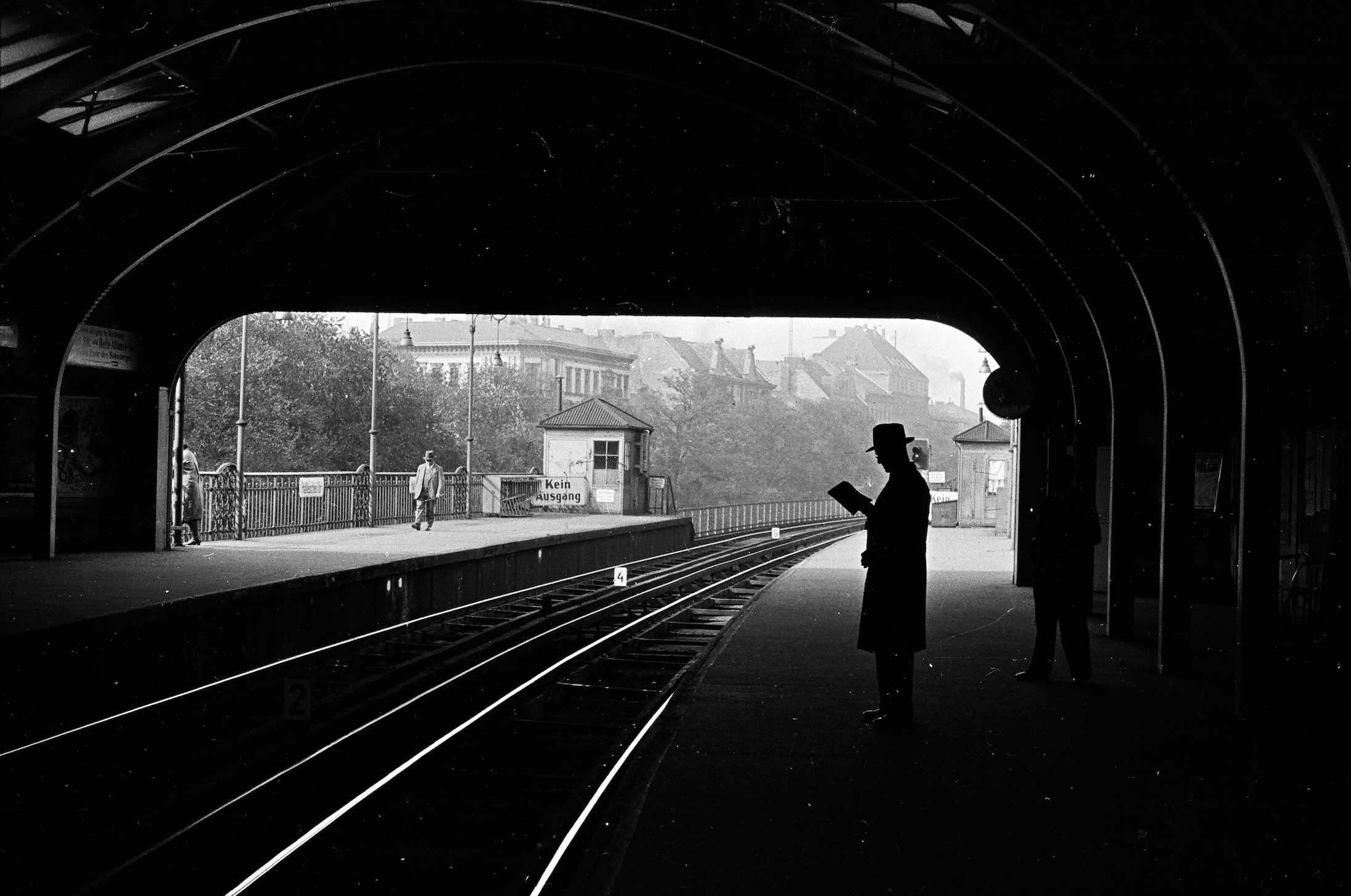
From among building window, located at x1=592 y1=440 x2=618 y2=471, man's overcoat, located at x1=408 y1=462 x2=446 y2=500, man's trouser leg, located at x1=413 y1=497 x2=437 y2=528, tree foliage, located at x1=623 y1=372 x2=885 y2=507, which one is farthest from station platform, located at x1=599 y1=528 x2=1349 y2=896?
tree foliage, located at x1=623 y1=372 x2=885 y2=507

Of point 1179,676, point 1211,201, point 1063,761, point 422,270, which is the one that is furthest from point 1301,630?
point 422,270

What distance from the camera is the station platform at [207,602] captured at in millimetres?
11320

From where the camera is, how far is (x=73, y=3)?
10.5 meters

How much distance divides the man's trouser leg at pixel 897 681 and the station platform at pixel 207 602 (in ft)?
22.1

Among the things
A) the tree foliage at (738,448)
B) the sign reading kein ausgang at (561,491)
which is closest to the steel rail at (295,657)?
the sign reading kein ausgang at (561,491)

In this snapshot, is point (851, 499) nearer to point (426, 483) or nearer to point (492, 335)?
point (426, 483)

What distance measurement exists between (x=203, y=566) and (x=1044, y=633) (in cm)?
1168

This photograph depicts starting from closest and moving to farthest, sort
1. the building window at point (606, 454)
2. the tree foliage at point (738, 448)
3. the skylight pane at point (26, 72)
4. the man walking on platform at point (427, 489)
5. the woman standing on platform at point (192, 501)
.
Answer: the skylight pane at point (26, 72) < the woman standing on platform at point (192, 501) < the man walking on platform at point (427, 489) < the building window at point (606, 454) < the tree foliage at point (738, 448)

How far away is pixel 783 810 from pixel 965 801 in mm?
909

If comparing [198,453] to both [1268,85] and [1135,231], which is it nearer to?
[1135,231]

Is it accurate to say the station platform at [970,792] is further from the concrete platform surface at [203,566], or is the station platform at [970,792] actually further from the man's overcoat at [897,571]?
the concrete platform surface at [203,566]

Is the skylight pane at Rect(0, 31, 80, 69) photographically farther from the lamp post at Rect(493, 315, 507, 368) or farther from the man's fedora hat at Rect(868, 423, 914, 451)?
the lamp post at Rect(493, 315, 507, 368)

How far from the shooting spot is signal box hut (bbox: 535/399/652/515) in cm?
4125

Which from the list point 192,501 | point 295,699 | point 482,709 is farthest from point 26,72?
point 192,501
